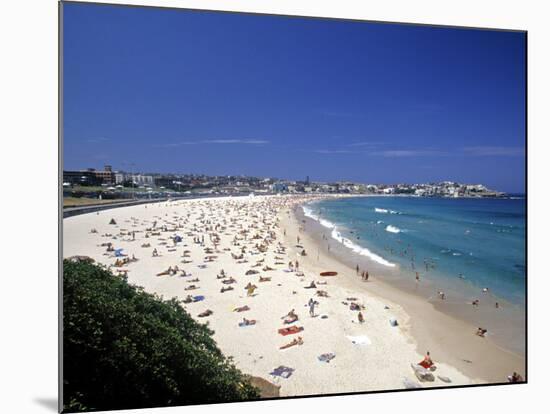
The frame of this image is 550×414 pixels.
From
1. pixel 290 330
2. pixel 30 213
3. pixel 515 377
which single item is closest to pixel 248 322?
pixel 290 330

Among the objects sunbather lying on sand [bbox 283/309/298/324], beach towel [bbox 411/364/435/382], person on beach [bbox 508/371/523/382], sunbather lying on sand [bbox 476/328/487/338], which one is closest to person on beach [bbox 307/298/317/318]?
sunbather lying on sand [bbox 283/309/298/324]

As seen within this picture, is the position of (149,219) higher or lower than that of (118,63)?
lower

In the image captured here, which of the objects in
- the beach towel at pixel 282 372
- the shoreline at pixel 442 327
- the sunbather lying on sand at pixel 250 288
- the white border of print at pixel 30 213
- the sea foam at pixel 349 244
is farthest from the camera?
the sea foam at pixel 349 244

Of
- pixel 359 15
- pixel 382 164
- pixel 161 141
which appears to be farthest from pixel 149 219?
pixel 359 15

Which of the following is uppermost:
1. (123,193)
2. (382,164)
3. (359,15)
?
(359,15)

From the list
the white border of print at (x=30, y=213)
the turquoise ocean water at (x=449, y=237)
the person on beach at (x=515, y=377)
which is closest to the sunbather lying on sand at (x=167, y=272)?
the white border of print at (x=30, y=213)

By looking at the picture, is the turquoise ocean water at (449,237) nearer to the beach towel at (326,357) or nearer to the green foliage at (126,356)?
the beach towel at (326,357)
